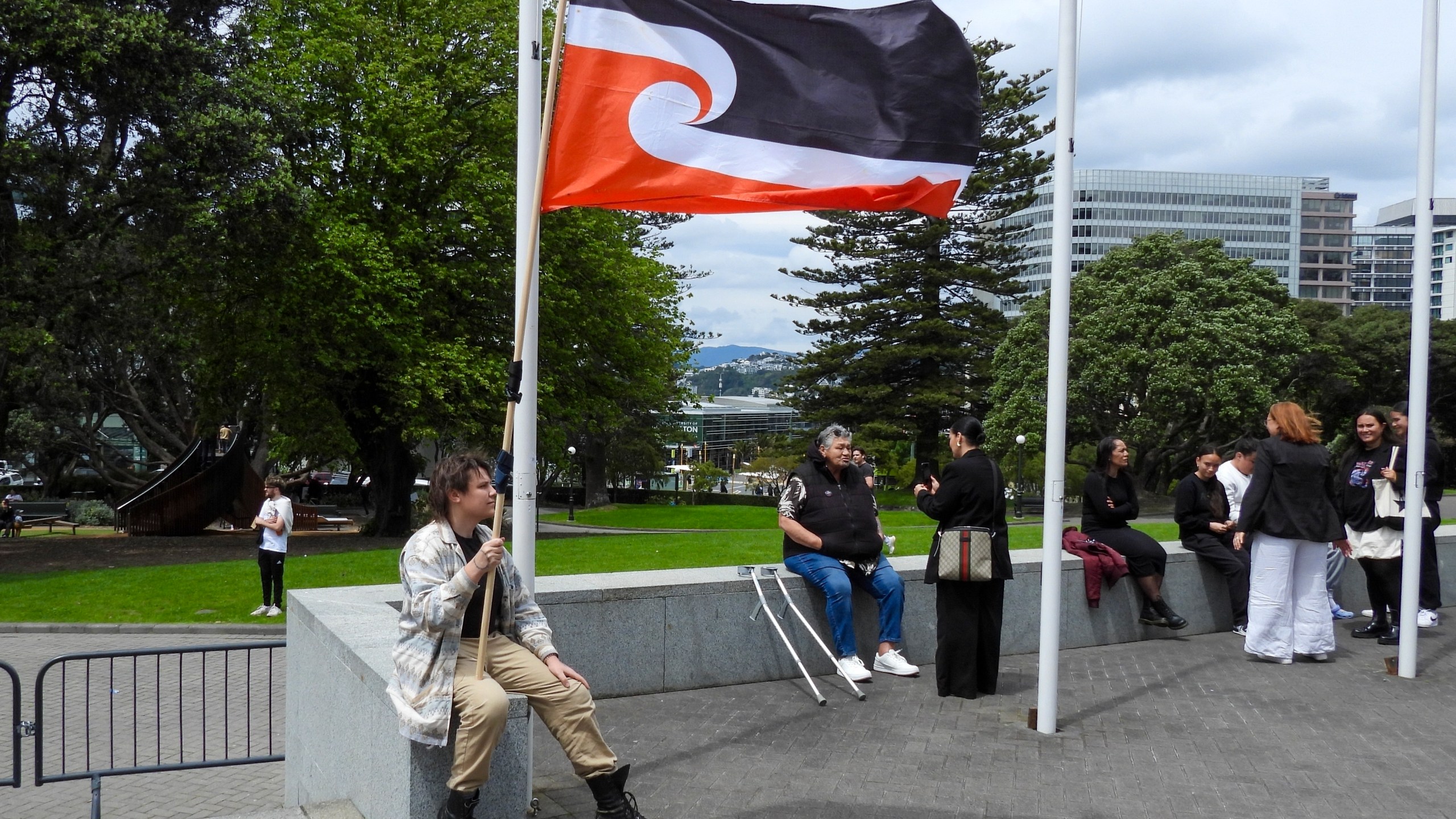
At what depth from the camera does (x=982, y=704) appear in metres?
7.12

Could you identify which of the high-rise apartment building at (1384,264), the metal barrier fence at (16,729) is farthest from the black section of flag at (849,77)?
the high-rise apartment building at (1384,264)

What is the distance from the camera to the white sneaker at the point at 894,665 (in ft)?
25.2

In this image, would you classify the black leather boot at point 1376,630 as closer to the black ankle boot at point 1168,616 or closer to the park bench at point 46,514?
the black ankle boot at point 1168,616

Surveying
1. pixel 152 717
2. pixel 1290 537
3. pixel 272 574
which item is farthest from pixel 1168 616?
pixel 272 574

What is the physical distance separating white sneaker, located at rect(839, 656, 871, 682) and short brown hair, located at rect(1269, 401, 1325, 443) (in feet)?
11.7

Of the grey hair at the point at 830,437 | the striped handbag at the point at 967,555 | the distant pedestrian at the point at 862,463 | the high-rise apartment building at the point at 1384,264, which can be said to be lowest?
the striped handbag at the point at 967,555

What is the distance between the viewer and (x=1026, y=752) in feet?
20.0

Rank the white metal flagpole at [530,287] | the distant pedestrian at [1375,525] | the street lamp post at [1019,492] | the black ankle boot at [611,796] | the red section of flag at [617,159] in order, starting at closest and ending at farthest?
the black ankle boot at [611,796] → the white metal flagpole at [530,287] → the red section of flag at [617,159] → the distant pedestrian at [1375,525] → the street lamp post at [1019,492]

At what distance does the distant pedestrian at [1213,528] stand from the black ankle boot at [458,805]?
735 cm

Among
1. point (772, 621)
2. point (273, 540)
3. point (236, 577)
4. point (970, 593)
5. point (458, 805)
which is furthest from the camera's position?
point (236, 577)

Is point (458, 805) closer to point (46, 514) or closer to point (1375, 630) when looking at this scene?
point (1375, 630)

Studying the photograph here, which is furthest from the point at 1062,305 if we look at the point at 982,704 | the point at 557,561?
the point at 557,561

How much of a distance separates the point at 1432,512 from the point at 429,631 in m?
8.33

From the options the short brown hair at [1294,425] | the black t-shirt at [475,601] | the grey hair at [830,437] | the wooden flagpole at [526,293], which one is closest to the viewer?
the wooden flagpole at [526,293]
